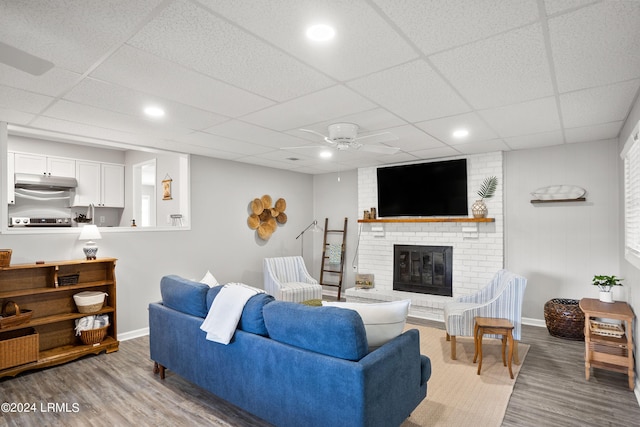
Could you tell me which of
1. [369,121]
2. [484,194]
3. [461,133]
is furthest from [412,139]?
[484,194]

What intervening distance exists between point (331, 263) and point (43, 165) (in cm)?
511

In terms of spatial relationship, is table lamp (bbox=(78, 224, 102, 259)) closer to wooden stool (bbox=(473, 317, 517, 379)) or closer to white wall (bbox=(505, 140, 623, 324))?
wooden stool (bbox=(473, 317, 517, 379))

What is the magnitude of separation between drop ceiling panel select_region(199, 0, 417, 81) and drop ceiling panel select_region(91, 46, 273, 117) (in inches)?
28.5

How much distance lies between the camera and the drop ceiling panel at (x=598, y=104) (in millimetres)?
2670

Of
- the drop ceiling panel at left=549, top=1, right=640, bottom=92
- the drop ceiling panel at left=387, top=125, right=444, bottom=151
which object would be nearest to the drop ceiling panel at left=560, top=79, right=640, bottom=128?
the drop ceiling panel at left=549, top=1, right=640, bottom=92

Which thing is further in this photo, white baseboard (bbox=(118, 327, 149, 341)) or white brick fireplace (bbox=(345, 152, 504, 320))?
white brick fireplace (bbox=(345, 152, 504, 320))

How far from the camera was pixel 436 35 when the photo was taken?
1866 mm

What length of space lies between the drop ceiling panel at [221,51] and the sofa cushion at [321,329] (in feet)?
5.05

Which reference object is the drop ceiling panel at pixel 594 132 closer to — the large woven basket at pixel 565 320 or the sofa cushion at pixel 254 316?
the large woven basket at pixel 565 320

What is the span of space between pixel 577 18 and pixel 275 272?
4887mm

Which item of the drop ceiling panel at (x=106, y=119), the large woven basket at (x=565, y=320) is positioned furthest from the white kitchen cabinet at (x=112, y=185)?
the large woven basket at (x=565, y=320)

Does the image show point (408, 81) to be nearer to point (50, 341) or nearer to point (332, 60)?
point (332, 60)

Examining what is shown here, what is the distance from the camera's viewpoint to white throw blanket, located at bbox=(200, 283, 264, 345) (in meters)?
2.51

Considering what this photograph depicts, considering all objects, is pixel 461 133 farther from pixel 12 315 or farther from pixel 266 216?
pixel 12 315
